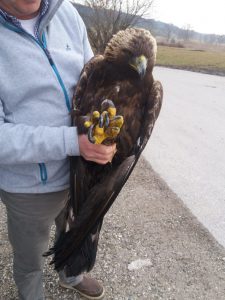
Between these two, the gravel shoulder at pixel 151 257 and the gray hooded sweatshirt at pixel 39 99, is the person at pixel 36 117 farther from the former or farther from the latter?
the gravel shoulder at pixel 151 257

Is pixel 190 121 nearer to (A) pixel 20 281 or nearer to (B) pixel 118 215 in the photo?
(B) pixel 118 215

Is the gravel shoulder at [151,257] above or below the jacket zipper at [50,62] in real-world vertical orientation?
below

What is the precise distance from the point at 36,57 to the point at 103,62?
2.79 feet

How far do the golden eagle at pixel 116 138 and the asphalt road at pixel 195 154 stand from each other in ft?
7.26

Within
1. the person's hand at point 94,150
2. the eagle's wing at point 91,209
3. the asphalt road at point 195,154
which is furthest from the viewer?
the asphalt road at point 195,154

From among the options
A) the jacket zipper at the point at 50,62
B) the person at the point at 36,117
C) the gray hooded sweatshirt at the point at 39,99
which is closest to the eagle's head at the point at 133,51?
the person at the point at 36,117

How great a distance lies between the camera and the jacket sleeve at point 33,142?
2066 millimetres

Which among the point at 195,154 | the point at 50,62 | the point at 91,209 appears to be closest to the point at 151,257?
the point at 91,209

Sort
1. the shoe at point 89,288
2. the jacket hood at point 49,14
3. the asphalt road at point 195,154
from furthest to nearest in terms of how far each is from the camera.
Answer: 1. the asphalt road at point 195,154
2. the shoe at point 89,288
3. the jacket hood at point 49,14

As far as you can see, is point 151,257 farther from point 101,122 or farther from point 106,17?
point 106,17

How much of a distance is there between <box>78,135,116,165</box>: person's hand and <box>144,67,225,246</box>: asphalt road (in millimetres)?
2804

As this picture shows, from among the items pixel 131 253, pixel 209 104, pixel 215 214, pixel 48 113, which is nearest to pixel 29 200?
pixel 48 113

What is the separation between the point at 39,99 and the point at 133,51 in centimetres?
124

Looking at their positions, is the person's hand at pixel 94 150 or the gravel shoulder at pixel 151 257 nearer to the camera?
the person's hand at pixel 94 150
